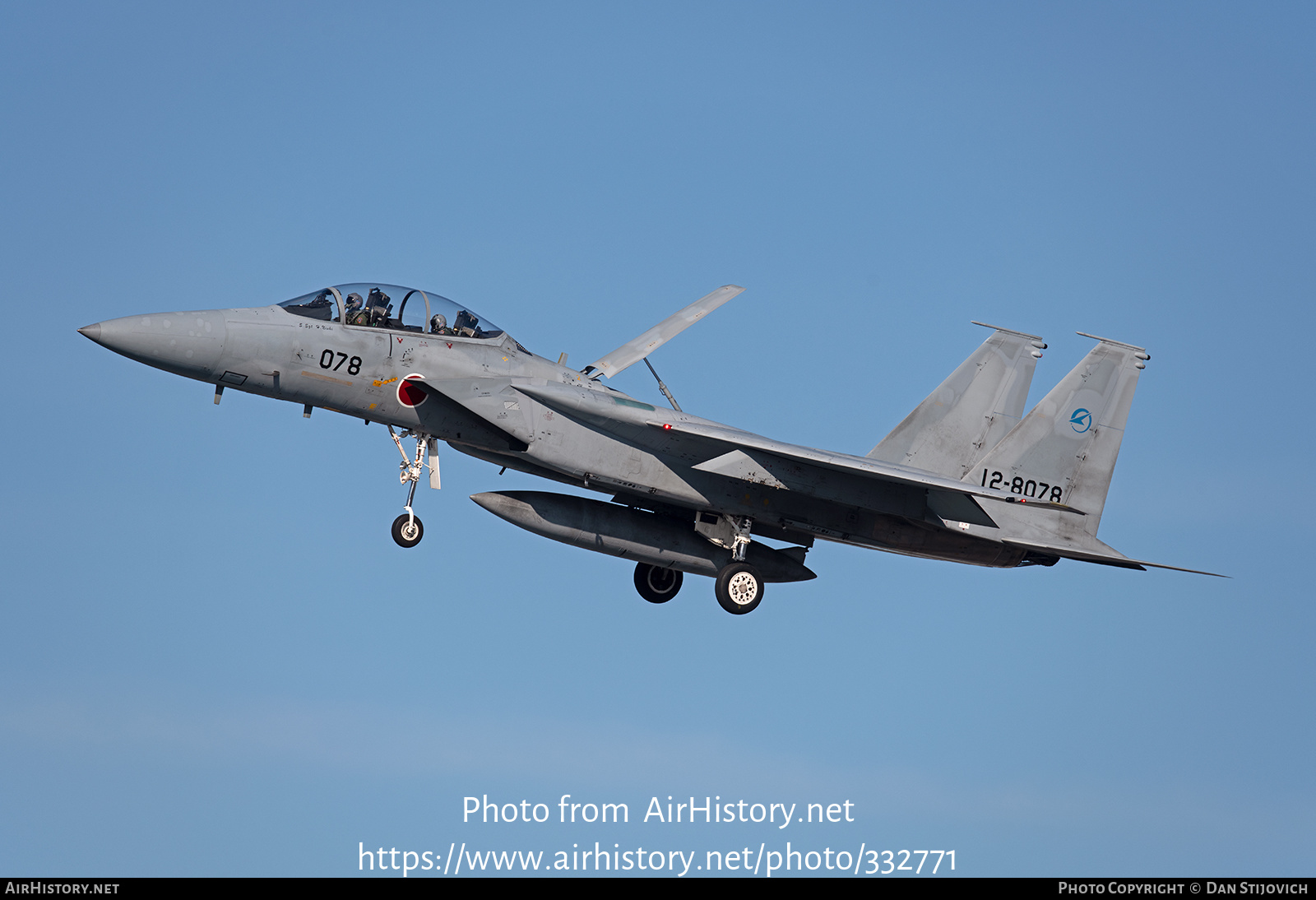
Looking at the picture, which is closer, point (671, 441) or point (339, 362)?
point (339, 362)

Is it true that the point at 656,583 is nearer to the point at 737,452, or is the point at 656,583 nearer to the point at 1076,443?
the point at 737,452

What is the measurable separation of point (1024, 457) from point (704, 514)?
4.98m

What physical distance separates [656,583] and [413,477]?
513 centimetres

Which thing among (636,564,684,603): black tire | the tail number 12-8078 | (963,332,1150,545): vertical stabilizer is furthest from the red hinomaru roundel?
the tail number 12-8078

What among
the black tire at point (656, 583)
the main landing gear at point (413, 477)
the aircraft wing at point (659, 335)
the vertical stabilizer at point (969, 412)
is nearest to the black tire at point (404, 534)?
the main landing gear at point (413, 477)

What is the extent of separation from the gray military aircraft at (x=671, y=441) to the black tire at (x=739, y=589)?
3 cm

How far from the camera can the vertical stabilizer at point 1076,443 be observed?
849 inches

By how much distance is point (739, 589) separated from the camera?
20156mm

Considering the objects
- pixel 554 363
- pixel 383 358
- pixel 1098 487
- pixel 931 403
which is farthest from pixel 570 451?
pixel 1098 487

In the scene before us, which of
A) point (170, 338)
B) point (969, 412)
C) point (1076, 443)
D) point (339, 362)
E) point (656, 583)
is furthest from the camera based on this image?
point (656, 583)

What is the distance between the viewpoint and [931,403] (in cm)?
2192

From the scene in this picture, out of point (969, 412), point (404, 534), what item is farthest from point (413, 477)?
point (969, 412)
